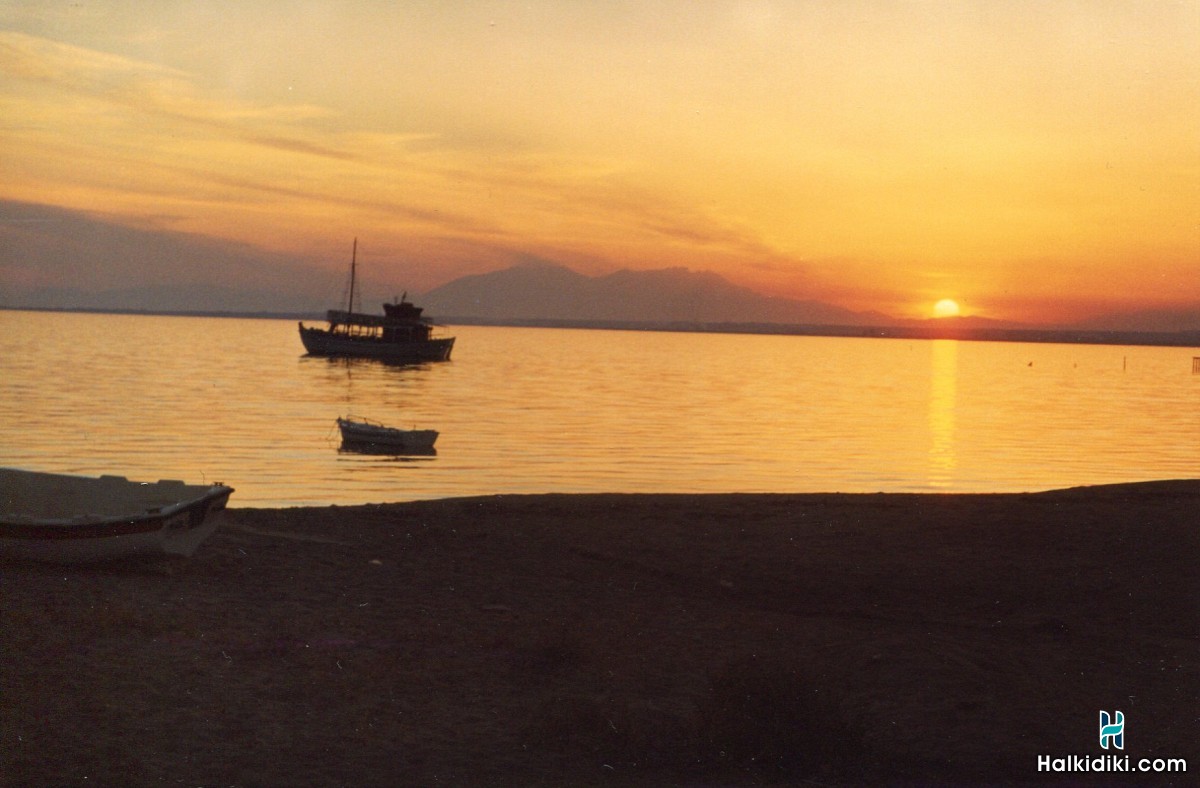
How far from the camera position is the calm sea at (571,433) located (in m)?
33.6

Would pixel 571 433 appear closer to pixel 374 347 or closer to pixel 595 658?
pixel 595 658

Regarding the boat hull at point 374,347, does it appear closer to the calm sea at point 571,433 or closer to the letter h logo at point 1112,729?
the calm sea at point 571,433

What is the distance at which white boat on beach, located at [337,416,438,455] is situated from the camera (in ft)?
127

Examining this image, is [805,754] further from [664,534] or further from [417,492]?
[417,492]

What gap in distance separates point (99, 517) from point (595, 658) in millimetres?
5864

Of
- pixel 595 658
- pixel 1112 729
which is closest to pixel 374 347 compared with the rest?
pixel 595 658

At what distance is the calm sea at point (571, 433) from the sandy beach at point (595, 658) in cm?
1410

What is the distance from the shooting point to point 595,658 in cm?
1069

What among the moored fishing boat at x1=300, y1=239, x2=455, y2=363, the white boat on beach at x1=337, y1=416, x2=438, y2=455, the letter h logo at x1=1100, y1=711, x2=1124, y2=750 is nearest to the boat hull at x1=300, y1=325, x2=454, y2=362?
the moored fishing boat at x1=300, y1=239, x2=455, y2=363

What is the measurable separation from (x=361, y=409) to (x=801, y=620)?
173 feet

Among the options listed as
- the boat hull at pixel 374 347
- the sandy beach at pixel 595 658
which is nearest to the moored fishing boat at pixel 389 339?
the boat hull at pixel 374 347

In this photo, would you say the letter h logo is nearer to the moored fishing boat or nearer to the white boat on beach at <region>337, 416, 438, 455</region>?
the white boat on beach at <region>337, 416, 438, 455</region>

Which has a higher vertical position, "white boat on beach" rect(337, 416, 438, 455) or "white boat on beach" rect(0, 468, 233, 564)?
"white boat on beach" rect(0, 468, 233, 564)

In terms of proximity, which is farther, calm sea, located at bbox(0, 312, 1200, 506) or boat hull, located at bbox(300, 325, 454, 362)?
boat hull, located at bbox(300, 325, 454, 362)
